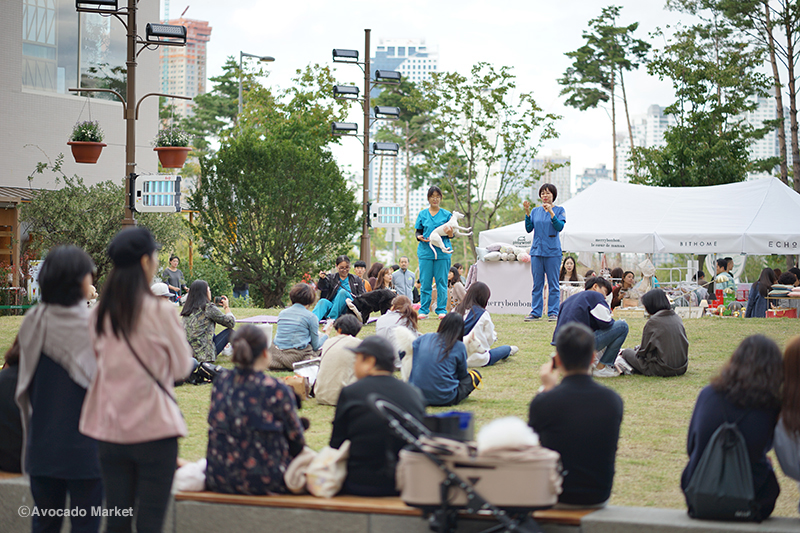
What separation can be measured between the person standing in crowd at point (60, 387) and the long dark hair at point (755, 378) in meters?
3.04

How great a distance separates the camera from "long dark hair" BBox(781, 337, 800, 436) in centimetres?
381

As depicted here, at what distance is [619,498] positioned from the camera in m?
5.06

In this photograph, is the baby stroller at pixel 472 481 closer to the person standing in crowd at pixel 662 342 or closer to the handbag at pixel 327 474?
the handbag at pixel 327 474

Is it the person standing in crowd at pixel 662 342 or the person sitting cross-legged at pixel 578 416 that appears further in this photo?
the person standing in crowd at pixel 662 342

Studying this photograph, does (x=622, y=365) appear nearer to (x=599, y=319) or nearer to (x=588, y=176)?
(x=599, y=319)

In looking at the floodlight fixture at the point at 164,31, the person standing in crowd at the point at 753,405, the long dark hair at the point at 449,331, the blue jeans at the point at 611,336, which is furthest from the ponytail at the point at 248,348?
the floodlight fixture at the point at 164,31

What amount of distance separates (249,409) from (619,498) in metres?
2.53

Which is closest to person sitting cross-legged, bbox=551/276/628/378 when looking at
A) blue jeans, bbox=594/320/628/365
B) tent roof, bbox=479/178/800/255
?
blue jeans, bbox=594/320/628/365

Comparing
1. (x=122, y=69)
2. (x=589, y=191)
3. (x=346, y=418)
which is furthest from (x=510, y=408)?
(x=122, y=69)

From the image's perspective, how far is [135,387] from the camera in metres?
3.47

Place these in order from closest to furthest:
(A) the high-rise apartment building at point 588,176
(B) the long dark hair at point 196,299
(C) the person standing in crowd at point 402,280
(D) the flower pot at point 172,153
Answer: (B) the long dark hair at point 196,299 < (D) the flower pot at point 172,153 < (C) the person standing in crowd at point 402,280 < (A) the high-rise apartment building at point 588,176

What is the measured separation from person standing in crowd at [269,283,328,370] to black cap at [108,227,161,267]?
17.9ft

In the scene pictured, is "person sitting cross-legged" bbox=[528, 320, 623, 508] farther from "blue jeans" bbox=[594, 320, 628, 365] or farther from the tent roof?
the tent roof

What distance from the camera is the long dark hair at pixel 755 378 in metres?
3.81
